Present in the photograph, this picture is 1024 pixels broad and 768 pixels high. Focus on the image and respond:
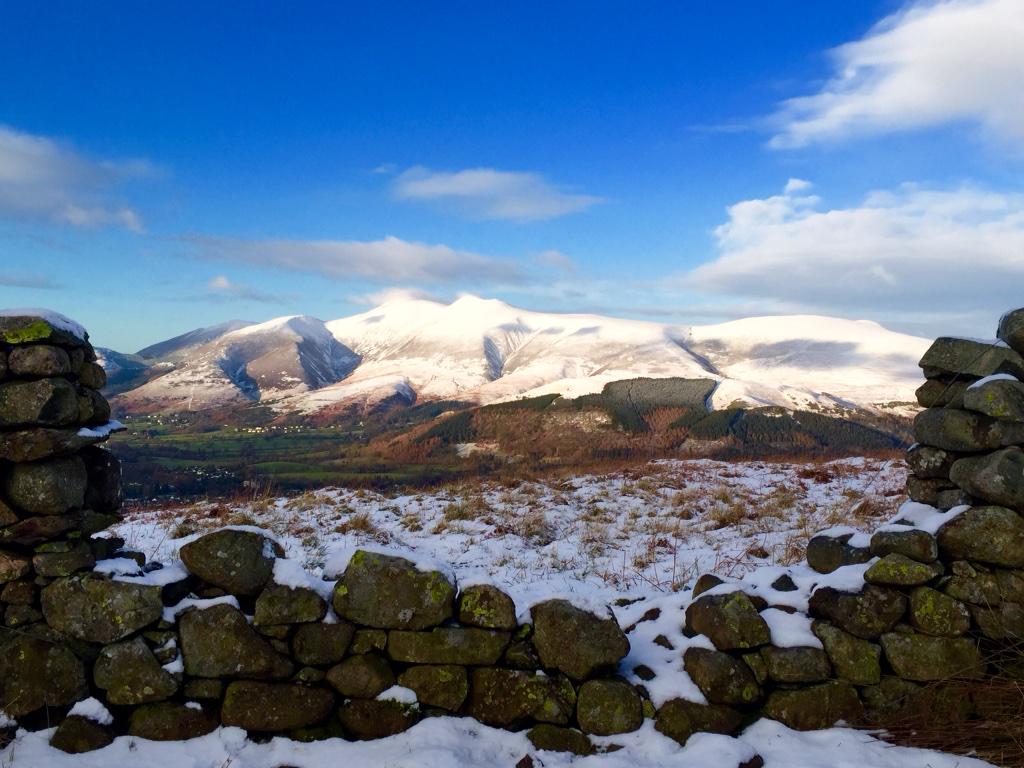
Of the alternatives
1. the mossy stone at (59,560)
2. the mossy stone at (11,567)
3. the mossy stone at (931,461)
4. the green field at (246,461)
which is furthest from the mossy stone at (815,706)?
the green field at (246,461)

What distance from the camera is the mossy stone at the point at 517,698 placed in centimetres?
593

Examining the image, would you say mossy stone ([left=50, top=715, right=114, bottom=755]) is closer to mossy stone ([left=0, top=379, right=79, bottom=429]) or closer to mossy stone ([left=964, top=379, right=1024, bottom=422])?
mossy stone ([left=0, top=379, right=79, bottom=429])

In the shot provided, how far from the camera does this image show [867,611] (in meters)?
6.18

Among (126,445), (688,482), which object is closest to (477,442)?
(126,445)

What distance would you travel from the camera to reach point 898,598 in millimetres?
6145

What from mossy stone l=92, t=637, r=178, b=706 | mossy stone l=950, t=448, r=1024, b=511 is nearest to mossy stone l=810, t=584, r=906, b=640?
mossy stone l=950, t=448, r=1024, b=511

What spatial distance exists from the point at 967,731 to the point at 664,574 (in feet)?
14.1

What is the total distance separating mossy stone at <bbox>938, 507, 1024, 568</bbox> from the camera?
6.00 m

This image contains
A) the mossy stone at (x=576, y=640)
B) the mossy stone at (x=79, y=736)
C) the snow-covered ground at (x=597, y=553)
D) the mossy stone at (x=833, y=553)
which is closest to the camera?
the snow-covered ground at (x=597, y=553)

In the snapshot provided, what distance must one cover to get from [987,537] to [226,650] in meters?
7.83

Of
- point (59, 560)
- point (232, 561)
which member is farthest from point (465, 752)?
point (59, 560)

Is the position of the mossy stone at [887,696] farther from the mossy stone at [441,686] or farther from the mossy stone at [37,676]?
the mossy stone at [37,676]

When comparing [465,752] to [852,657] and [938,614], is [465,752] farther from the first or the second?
[938,614]

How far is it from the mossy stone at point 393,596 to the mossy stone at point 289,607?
8.1 inches
